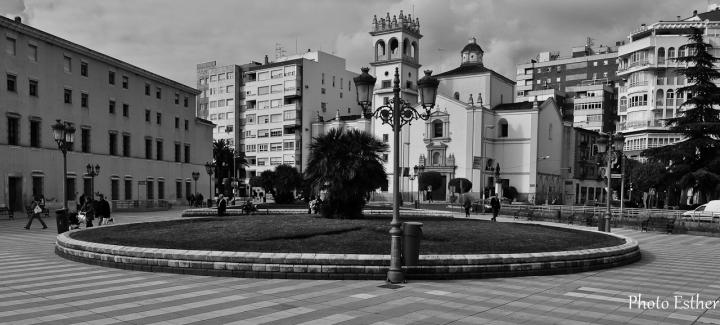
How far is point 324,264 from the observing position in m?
11.3

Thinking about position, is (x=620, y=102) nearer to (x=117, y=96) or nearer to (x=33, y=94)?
(x=117, y=96)

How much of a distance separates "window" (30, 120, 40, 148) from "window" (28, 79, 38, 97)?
1958 mm

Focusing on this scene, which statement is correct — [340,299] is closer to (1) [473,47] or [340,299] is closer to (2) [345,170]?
(2) [345,170]

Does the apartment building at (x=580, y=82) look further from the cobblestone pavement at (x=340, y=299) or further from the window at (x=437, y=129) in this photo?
the cobblestone pavement at (x=340, y=299)

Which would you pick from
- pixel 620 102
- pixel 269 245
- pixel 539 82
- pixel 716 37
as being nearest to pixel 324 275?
pixel 269 245

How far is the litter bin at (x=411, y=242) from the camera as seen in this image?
11008 mm

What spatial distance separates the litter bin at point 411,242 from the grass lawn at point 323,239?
4.93ft

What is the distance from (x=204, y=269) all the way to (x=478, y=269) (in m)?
5.87

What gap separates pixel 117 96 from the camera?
1874 inches

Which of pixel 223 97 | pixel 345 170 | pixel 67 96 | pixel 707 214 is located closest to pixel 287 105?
pixel 223 97

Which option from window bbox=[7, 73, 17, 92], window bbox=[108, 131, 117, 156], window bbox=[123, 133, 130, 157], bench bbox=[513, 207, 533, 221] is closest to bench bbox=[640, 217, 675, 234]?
bench bbox=[513, 207, 533, 221]

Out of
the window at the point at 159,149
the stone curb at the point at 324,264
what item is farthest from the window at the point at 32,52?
the stone curb at the point at 324,264

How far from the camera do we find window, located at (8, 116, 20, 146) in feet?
120

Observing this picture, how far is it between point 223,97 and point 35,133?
186 feet
